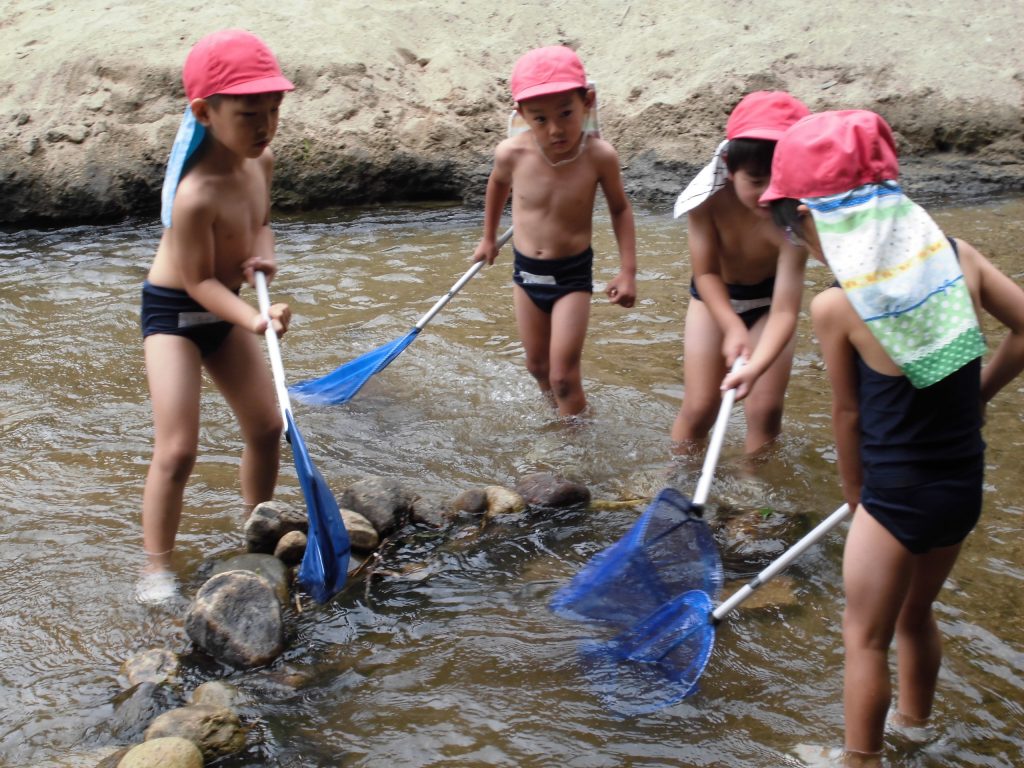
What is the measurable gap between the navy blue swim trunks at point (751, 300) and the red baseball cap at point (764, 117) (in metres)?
0.65

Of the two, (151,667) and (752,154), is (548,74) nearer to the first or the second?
(752,154)

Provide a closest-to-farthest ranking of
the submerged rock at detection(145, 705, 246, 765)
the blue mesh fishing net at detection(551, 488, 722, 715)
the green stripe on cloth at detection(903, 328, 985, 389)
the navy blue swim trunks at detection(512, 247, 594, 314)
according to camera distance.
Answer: the green stripe on cloth at detection(903, 328, 985, 389) → the submerged rock at detection(145, 705, 246, 765) → the blue mesh fishing net at detection(551, 488, 722, 715) → the navy blue swim trunks at detection(512, 247, 594, 314)

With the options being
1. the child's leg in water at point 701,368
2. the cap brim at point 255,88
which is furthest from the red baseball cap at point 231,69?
the child's leg in water at point 701,368

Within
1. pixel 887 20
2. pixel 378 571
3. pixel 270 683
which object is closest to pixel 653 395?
pixel 378 571

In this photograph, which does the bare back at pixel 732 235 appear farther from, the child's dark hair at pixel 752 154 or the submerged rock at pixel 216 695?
the submerged rock at pixel 216 695

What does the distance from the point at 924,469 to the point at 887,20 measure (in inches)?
317

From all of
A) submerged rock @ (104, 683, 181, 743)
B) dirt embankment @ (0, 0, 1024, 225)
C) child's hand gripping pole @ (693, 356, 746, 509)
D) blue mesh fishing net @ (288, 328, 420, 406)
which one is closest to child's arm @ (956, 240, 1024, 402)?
child's hand gripping pole @ (693, 356, 746, 509)

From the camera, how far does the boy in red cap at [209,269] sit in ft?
9.14

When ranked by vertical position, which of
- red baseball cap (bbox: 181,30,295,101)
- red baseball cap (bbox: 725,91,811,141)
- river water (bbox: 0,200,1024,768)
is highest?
red baseball cap (bbox: 181,30,295,101)

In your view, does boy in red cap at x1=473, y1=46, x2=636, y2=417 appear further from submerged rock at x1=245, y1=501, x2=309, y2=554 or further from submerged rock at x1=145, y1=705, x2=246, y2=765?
submerged rock at x1=145, y1=705, x2=246, y2=765

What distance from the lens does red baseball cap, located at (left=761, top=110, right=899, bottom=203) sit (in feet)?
6.08

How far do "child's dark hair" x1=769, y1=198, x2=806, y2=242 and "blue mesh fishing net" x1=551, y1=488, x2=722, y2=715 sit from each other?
2.74ft

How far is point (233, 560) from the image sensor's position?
3045 mm

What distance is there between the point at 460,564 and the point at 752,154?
1484mm
